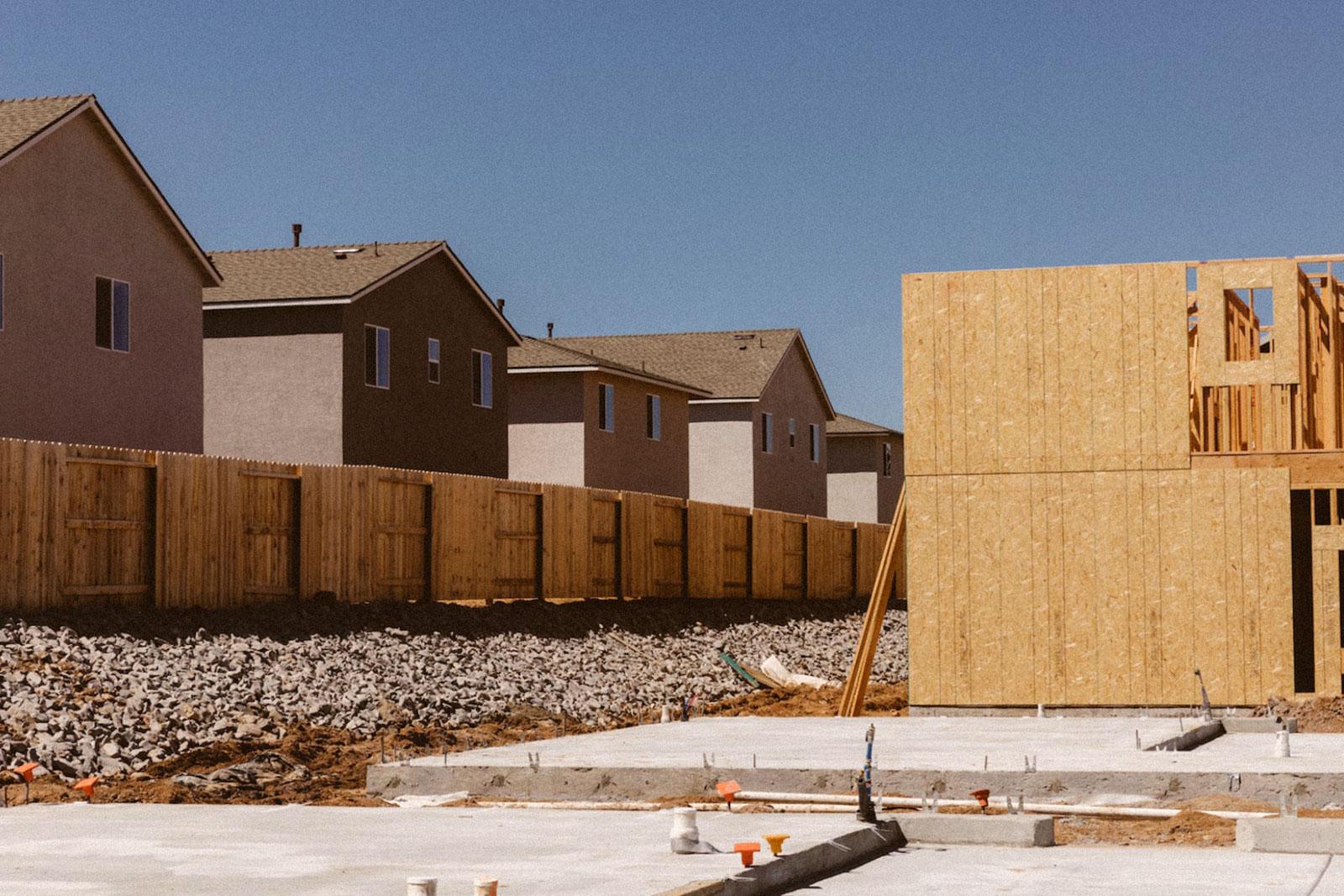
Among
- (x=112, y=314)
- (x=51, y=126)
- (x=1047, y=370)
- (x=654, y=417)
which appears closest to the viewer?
(x=1047, y=370)

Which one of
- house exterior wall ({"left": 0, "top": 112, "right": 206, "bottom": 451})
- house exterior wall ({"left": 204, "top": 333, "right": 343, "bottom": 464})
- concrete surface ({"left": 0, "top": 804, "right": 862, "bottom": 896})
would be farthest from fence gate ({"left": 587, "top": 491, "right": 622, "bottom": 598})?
concrete surface ({"left": 0, "top": 804, "right": 862, "bottom": 896})

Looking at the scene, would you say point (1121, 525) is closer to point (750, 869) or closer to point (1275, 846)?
point (1275, 846)

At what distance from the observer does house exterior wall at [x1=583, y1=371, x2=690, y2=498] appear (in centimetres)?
4359

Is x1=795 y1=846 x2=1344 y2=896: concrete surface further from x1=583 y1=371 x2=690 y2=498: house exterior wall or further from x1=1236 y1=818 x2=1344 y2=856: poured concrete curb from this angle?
x1=583 y1=371 x2=690 y2=498: house exterior wall

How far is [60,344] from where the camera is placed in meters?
27.4

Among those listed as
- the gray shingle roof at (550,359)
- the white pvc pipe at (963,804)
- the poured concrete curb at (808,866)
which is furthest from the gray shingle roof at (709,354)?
the poured concrete curb at (808,866)

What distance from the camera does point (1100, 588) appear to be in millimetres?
18453

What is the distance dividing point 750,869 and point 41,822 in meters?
4.88

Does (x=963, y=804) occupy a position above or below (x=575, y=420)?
below

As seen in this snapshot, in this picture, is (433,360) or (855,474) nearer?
(433,360)

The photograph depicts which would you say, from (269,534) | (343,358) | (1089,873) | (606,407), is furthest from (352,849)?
(606,407)

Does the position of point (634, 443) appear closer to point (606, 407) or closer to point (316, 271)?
point (606, 407)

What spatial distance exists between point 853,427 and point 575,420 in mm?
25519

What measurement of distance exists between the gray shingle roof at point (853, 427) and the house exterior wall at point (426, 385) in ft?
88.0
